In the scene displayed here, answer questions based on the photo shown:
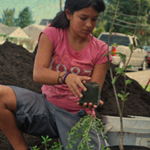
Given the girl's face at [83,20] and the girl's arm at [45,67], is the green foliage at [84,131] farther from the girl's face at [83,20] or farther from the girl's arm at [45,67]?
the girl's face at [83,20]

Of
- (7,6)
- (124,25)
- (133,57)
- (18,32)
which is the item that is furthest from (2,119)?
(124,25)

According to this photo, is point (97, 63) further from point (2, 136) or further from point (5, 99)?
point (2, 136)

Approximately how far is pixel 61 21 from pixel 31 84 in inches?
62.9

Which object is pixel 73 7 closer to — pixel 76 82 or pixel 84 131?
pixel 76 82

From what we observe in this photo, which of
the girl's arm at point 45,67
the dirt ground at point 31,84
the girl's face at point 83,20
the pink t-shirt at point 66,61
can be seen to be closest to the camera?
the girl's arm at point 45,67

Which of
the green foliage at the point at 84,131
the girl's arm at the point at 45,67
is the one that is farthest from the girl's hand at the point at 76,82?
the green foliage at the point at 84,131

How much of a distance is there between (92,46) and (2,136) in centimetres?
126

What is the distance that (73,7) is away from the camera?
67.3 inches

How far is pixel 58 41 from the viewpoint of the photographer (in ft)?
5.87

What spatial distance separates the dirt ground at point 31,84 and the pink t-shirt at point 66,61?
68 cm

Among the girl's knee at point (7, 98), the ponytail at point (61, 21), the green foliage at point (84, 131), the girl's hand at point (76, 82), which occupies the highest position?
the ponytail at point (61, 21)

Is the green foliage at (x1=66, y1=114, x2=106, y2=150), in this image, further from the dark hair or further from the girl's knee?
the dark hair

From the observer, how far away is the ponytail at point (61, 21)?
1.86 metres

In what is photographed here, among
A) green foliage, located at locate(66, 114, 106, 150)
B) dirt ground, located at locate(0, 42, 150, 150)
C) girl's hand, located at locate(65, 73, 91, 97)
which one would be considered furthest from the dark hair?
dirt ground, located at locate(0, 42, 150, 150)
